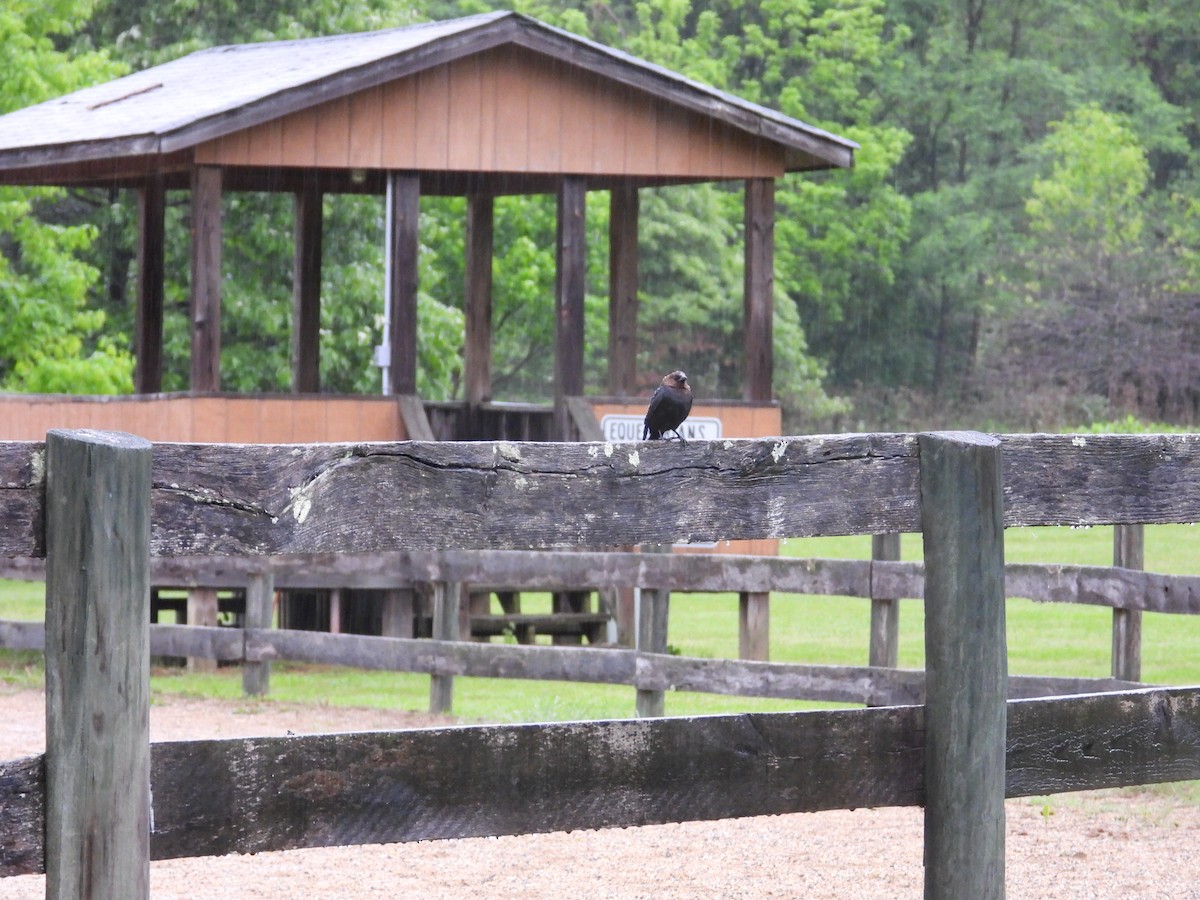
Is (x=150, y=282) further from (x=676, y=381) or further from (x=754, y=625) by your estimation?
(x=676, y=381)

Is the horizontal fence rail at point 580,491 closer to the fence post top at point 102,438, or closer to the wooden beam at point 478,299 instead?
the fence post top at point 102,438

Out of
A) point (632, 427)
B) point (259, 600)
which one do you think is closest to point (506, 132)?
point (632, 427)

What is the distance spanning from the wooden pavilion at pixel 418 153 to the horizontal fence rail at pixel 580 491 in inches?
416

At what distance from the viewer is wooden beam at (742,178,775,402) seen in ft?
50.1

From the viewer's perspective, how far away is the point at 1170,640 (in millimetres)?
15641

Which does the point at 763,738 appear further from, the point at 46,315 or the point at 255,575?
the point at 46,315

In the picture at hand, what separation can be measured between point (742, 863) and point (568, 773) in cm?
362

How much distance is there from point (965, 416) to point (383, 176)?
30833 mm

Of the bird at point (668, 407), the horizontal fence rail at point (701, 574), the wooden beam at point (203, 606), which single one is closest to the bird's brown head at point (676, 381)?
the bird at point (668, 407)

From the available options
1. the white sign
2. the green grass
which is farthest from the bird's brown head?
the white sign

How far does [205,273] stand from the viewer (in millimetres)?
13969

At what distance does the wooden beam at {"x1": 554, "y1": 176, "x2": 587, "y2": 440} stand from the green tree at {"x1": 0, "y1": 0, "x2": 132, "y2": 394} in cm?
700

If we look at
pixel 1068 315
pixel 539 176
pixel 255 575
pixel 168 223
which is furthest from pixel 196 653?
pixel 1068 315

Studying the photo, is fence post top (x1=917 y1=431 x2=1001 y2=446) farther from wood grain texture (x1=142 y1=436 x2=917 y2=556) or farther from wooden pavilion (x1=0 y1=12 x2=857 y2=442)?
wooden pavilion (x1=0 y1=12 x2=857 y2=442)
